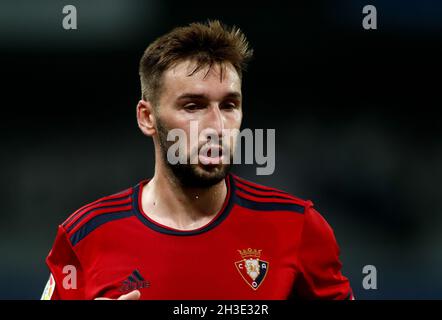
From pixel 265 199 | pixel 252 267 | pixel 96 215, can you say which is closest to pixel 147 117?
pixel 96 215

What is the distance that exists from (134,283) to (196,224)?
1.04ft

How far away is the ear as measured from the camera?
2557mm

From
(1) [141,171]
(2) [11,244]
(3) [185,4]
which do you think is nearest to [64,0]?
(3) [185,4]

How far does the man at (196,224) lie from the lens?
2381mm

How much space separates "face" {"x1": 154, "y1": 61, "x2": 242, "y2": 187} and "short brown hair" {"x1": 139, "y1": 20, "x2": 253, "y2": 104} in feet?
0.10

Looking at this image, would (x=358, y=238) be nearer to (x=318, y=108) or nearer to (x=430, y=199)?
(x=430, y=199)

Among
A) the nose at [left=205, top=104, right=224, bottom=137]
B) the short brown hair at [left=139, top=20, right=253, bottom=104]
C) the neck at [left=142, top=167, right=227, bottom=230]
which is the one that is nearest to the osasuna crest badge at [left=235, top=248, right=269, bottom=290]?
the neck at [left=142, top=167, right=227, bottom=230]

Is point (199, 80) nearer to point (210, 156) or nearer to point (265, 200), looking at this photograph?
point (210, 156)

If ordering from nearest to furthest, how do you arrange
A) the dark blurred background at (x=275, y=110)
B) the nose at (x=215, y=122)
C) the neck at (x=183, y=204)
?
the nose at (x=215, y=122), the neck at (x=183, y=204), the dark blurred background at (x=275, y=110)

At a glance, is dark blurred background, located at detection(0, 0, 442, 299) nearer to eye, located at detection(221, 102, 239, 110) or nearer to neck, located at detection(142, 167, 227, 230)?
neck, located at detection(142, 167, 227, 230)

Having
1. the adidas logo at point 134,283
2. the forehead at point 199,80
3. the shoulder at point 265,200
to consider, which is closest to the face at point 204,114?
the forehead at point 199,80

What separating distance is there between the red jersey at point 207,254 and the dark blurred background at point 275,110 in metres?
2.26

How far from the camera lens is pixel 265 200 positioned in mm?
2607

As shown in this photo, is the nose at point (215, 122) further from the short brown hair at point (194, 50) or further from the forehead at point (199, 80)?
the short brown hair at point (194, 50)
